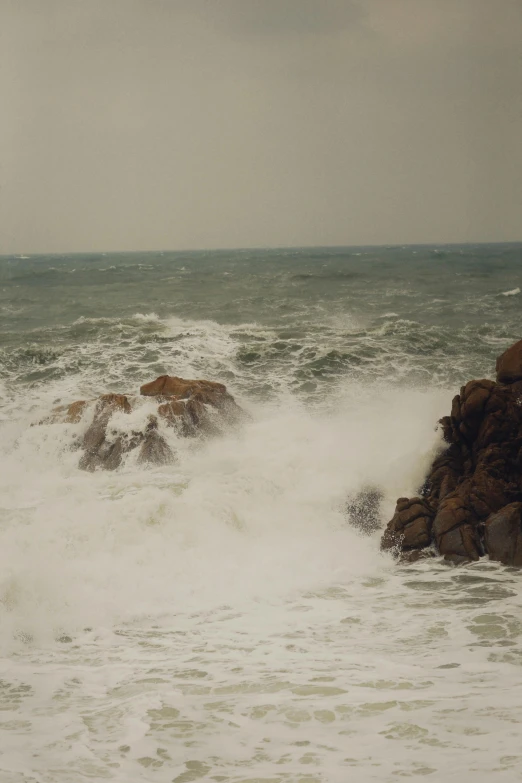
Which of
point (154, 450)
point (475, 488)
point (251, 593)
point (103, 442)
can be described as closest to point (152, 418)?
point (154, 450)

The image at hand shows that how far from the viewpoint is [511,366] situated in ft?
22.0

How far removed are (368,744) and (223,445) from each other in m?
4.76

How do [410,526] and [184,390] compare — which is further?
[184,390]

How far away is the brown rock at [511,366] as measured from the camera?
21.8 feet

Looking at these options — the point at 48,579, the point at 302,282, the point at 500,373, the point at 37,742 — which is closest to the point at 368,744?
the point at 37,742

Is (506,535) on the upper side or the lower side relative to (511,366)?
lower

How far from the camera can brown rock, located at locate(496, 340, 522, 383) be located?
21.8ft

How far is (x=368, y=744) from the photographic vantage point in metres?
3.33

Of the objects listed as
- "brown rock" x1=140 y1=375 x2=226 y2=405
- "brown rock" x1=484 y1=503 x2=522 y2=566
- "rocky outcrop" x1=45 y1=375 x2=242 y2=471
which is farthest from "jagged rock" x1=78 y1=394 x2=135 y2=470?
"brown rock" x1=484 y1=503 x2=522 y2=566

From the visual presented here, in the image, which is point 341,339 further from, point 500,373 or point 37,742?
point 37,742

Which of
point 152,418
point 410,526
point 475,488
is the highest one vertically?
point 152,418

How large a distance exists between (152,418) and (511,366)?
12.6 ft

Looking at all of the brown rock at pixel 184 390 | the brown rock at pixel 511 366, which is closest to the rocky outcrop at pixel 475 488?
the brown rock at pixel 511 366

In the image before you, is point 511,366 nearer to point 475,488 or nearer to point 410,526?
point 475,488
